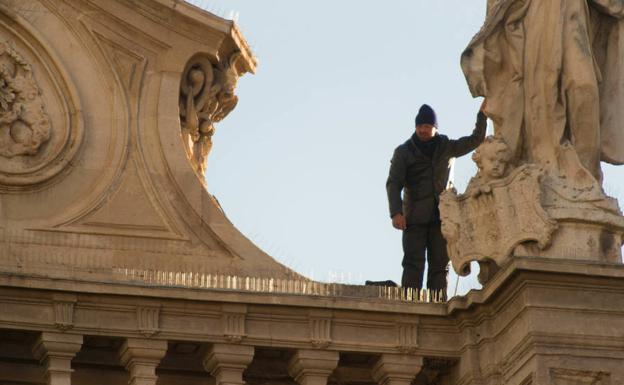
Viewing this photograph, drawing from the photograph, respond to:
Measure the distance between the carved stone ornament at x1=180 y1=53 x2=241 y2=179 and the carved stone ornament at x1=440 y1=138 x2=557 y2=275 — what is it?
2.30 m

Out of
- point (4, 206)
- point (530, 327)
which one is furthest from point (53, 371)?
point (530, 327)

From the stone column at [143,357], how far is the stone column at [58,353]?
16.1 inches

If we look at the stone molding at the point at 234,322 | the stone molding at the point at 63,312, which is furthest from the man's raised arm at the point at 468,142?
the stone molding at the point at 63,312

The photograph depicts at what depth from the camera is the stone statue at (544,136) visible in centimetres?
3083

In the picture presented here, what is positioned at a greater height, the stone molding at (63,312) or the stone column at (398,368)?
the stone molding at (63,312)

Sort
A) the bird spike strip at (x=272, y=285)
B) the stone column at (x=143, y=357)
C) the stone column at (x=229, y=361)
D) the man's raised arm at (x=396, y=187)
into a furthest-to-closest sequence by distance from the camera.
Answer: the man's raised arm at (x=396, y=187) → the bird spike strip at (x=272, y=285) → the stone column at (x=229, y=361) → the stone column at (x=143, y=357)

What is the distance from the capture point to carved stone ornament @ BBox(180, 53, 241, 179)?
1275 inches

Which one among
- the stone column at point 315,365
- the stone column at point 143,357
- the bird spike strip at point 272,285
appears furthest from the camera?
the bird spike strip at point 272,285

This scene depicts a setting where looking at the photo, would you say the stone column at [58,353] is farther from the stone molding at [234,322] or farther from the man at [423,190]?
the man at [423,190]

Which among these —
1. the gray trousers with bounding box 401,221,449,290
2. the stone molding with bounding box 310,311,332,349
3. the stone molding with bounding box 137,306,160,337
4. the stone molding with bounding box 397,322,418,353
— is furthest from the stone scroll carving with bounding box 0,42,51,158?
the stone molding with bounding box 397,322,418,353

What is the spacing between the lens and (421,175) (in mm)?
32438

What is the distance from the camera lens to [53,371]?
3059cm

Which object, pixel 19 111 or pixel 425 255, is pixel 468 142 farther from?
pixel 19 111

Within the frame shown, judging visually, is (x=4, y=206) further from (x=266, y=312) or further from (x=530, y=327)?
(x=530, y=327)
